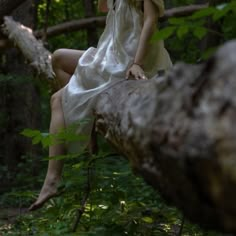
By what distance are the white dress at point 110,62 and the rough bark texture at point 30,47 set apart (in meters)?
1.90

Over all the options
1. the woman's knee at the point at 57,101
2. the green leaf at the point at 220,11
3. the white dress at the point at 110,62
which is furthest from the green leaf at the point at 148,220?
the green leaf at the point at 220,11

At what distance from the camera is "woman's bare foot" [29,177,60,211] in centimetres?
381

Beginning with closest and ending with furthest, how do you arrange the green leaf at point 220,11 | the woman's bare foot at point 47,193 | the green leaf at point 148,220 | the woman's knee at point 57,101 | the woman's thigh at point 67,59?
the green leaf at point 220,11, the green leaf at point 148,220, the woman's bare foot at point 47,193, the woman's knee at point 57,101, the woman's thigh at point 67,59

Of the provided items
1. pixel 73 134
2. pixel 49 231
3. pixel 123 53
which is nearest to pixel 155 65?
pixel 123 53

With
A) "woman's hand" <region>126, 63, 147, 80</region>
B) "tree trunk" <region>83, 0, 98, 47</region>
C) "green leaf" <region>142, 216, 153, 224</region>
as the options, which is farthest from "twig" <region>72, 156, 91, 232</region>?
"tree trunk" <region>83, 0, 98, 47</region>

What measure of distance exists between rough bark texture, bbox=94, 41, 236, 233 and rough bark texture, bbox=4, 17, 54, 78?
4.05 m

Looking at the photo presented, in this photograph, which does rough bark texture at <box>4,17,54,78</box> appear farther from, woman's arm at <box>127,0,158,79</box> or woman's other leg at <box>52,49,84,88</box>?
woman's arm at <box>127,0,158,79</box>

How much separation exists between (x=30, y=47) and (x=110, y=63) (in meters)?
3.30

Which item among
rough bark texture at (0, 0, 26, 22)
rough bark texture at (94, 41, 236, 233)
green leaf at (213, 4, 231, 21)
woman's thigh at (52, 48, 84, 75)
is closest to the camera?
rough bark texture at (94, 41, 236, 233)

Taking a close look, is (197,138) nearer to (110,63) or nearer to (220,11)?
(220,11)

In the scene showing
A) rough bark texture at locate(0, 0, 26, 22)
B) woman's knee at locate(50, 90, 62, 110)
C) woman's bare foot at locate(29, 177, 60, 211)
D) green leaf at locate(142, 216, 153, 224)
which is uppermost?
rough bark texture at locate(0, 0, 26, 22)

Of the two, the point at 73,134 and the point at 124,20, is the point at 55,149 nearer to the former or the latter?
the point at 73,134

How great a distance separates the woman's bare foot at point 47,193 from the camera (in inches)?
150

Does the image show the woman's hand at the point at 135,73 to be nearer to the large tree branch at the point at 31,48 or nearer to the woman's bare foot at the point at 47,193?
the woman's bare foot at the point at 47,193
